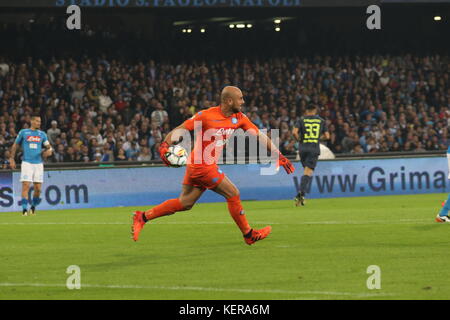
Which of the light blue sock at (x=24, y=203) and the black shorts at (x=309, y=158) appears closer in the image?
the light blue sock at (x=24, y=203)

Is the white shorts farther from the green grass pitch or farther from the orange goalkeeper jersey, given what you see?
the orange goalkeeper jersey

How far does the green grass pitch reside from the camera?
31.0 feet

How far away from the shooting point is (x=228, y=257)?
12.0m

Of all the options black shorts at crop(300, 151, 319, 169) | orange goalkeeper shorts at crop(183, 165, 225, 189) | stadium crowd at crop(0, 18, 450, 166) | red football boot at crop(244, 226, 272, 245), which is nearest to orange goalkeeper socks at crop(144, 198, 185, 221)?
orange goalkeeper shorts at crop(183, 165, 225, 189)

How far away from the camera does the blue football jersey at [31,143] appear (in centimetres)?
2089

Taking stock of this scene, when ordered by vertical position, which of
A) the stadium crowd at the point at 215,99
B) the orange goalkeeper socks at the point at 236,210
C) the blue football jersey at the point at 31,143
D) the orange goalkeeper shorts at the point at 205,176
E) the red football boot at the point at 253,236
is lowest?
the red football boot at the point at 253,236

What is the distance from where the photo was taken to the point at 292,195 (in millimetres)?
24719

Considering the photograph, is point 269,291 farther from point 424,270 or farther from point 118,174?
point 118,174

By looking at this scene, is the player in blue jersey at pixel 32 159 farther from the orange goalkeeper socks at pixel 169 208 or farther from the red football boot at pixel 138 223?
the orange goalkeeper socks at pixel 169 208

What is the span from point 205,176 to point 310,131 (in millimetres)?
9886

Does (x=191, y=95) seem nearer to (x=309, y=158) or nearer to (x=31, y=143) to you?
(x=309, y=158)

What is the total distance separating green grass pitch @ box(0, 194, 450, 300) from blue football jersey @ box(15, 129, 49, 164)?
1927 millimetres

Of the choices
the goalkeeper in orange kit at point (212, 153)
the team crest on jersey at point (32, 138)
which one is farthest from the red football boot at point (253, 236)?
the team crest on jersey at point (32, 138)

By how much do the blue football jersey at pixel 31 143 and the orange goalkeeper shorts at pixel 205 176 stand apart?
8.92m
